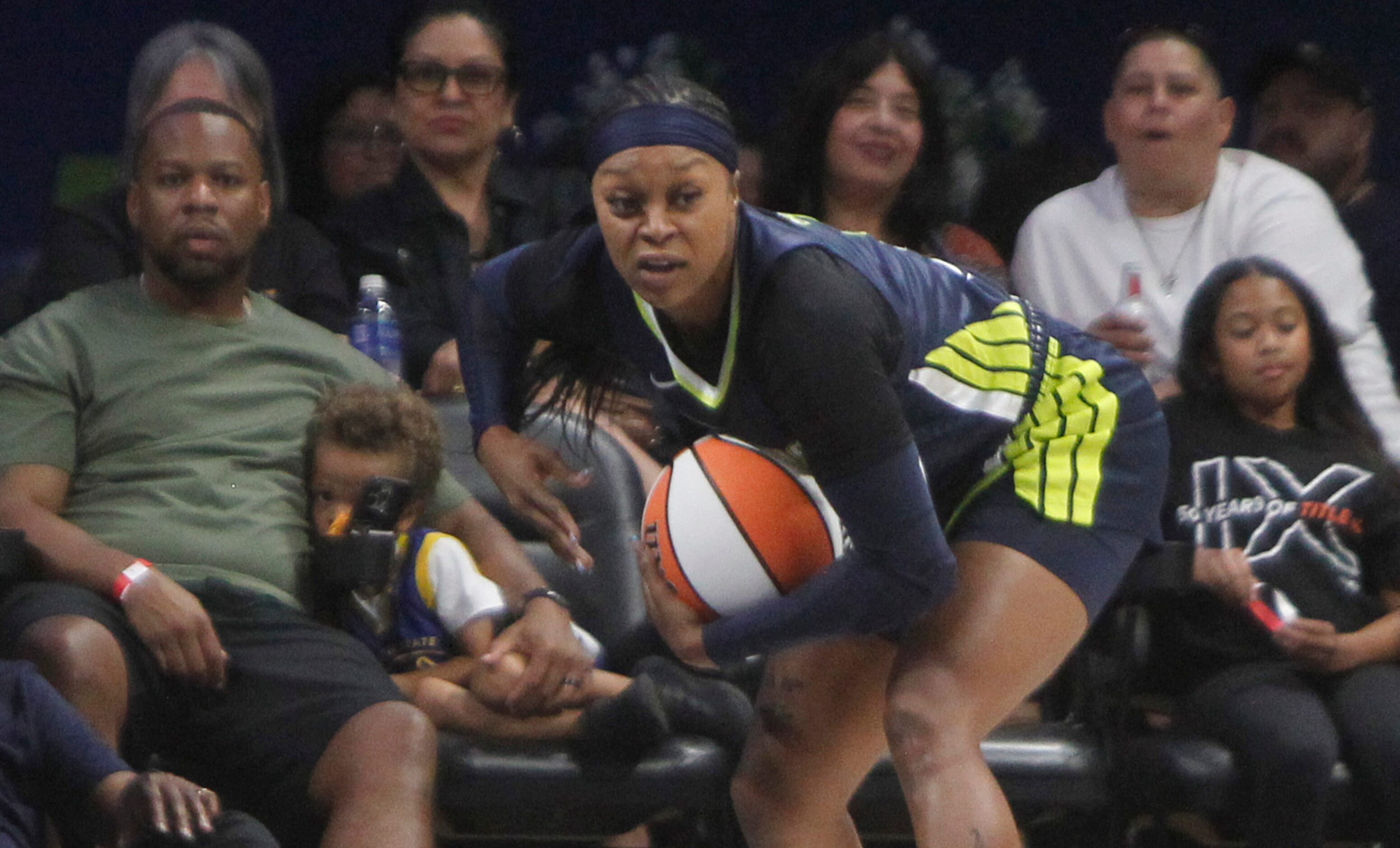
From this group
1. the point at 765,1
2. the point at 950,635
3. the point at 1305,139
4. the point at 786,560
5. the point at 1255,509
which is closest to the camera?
the point at 950,635

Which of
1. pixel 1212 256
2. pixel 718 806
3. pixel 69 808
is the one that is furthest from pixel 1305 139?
pixel 69 808

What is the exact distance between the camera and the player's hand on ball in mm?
2695

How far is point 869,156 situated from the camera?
4254 mm

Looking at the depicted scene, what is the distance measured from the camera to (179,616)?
3.12m

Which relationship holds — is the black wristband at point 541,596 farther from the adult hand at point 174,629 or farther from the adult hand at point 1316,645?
the adult hand at point 1316,645

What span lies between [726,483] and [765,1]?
3102 millimetres

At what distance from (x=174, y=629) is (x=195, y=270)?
0.71 meters

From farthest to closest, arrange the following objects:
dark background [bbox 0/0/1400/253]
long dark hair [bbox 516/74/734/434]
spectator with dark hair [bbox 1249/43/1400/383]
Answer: dark background [bbox 0/0/1400/253] < spectator with dark hair [bbox 1249/43/1400/383] < long dark hair [bbox 516/74/734/434]

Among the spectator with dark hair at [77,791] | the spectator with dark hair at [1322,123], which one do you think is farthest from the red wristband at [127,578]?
the spectator with dark hair at [1322,123]

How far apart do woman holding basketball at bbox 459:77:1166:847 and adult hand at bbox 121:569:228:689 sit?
1.81 feet

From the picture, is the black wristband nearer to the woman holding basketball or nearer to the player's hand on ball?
the woman holding basketball

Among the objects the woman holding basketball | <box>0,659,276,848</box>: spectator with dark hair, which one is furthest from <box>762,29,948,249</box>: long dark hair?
<box>0,659,276,848</box>: spectator with dark hair

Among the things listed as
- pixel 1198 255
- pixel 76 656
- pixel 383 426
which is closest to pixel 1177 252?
pixel 1198 255

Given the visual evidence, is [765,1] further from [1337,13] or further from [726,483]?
[726,483]
